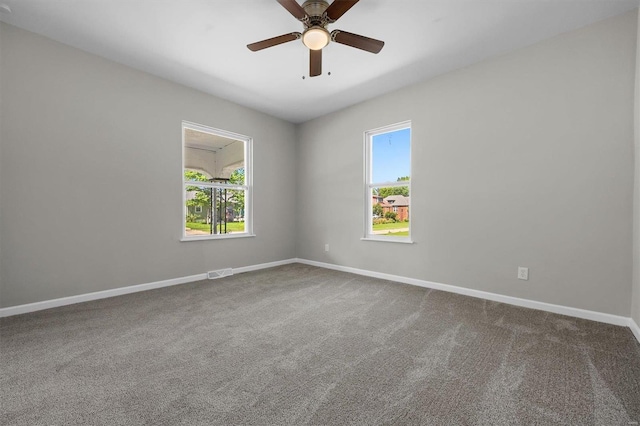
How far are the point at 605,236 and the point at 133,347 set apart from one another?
4.02m

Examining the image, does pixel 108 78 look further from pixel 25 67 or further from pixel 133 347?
pixel 133 347

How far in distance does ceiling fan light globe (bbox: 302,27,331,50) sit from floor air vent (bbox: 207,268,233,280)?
3.23 metres

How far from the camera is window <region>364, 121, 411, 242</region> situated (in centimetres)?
392

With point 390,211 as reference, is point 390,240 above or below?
below

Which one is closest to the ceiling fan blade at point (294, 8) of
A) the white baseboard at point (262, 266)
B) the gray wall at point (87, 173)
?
the gray wall at point (87, 173)

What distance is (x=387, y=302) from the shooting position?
3021mm

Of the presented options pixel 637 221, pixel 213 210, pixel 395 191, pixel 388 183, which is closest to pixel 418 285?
pixel 395 191

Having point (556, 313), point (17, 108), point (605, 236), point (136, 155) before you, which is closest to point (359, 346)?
point (556, 313)

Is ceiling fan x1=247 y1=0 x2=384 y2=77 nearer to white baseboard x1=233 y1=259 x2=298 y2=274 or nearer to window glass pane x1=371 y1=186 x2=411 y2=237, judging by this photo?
window glass pane x1=371 y1=186 x2=411 y2=237

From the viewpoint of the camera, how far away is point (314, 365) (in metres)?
1.78

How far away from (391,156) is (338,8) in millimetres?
2331

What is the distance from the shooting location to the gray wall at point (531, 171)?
244 cm

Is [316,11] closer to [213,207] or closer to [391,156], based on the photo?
[391,156]

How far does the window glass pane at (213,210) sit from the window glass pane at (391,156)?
2.25m
